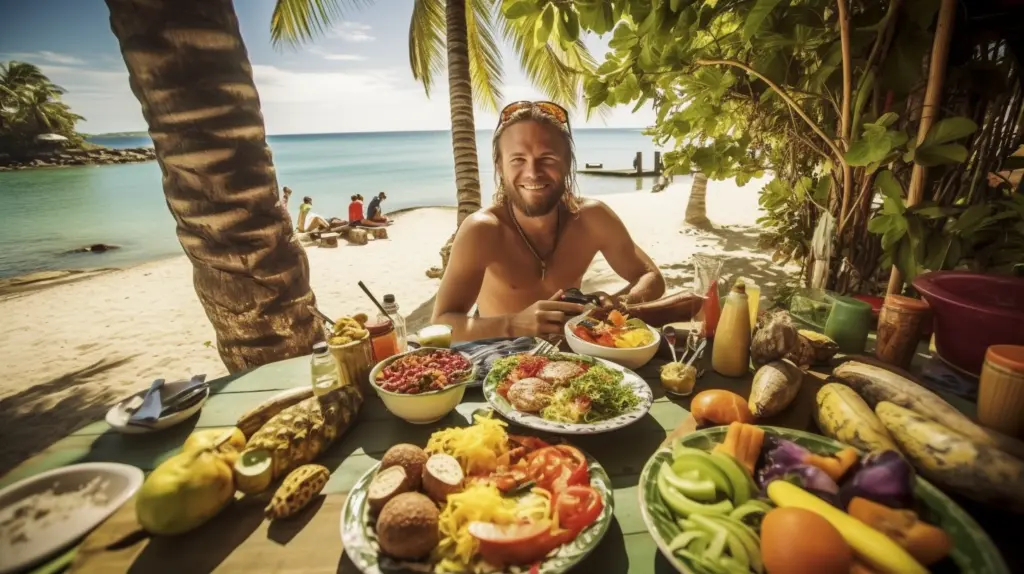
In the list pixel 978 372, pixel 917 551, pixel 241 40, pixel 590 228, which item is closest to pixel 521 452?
pixel 917 551

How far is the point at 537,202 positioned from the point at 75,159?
71.1 metres

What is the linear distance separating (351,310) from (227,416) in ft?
22.8

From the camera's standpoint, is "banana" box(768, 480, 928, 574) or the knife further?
the knife

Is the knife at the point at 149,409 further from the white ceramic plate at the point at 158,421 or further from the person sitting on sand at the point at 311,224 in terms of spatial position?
the person sitting on sand at the point at 311,224

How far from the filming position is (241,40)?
2.90 m

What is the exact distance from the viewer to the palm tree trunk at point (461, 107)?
274 inches

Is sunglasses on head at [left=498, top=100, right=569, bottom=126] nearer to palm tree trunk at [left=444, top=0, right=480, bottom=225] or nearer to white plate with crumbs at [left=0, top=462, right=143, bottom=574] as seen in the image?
white plate with crumbs at [left=0, top=462, right=143, bottom=574]

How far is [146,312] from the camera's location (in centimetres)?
899

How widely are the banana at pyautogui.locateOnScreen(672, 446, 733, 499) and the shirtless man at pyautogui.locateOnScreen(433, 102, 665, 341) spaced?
1.56m

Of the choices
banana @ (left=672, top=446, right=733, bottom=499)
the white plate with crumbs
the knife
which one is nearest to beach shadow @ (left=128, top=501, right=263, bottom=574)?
the white plate with crumbs

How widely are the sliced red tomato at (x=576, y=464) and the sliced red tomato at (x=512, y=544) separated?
197 millimetres

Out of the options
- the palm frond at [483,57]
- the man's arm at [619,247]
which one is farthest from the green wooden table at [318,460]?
the palm frond at [483,57]

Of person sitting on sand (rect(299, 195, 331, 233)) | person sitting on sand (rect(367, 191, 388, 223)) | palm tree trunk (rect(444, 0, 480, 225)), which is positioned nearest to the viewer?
palm tree trunk (rect(444, 0, 480, 225))

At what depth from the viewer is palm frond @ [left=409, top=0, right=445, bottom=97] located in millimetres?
8758
